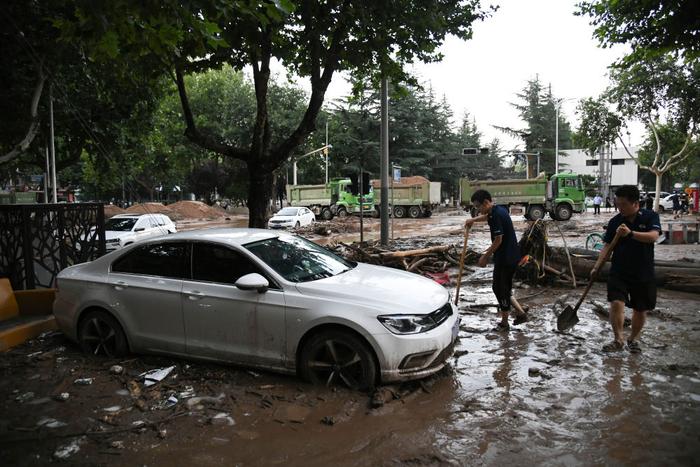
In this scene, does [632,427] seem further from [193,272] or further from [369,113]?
[369,113]

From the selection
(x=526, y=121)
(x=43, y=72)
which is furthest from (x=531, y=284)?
(x=526, y=121)

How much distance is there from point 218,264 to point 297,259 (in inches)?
29.9

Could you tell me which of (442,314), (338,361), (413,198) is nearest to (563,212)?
(413,198)

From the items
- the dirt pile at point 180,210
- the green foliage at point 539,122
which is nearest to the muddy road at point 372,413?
the dirt pile at point 180,210

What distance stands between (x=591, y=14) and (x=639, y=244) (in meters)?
9.20

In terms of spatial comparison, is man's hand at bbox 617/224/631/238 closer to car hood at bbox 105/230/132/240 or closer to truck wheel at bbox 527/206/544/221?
car hood at bbox 105/230/132/240

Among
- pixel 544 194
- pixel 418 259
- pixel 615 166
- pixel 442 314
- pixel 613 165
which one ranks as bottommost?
pixel 418 259

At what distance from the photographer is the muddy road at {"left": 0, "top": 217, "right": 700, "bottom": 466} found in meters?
3.34

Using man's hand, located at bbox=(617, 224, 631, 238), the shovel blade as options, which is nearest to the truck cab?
the shovel blade

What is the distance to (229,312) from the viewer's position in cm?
457

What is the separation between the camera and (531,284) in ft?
30.0

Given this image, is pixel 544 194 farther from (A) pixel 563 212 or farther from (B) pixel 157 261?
(B) pixel 157 261

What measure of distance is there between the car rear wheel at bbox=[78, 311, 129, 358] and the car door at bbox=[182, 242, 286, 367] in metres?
0.90

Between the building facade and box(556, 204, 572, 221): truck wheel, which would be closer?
box(556, 204, 572, 221): truck wheel
